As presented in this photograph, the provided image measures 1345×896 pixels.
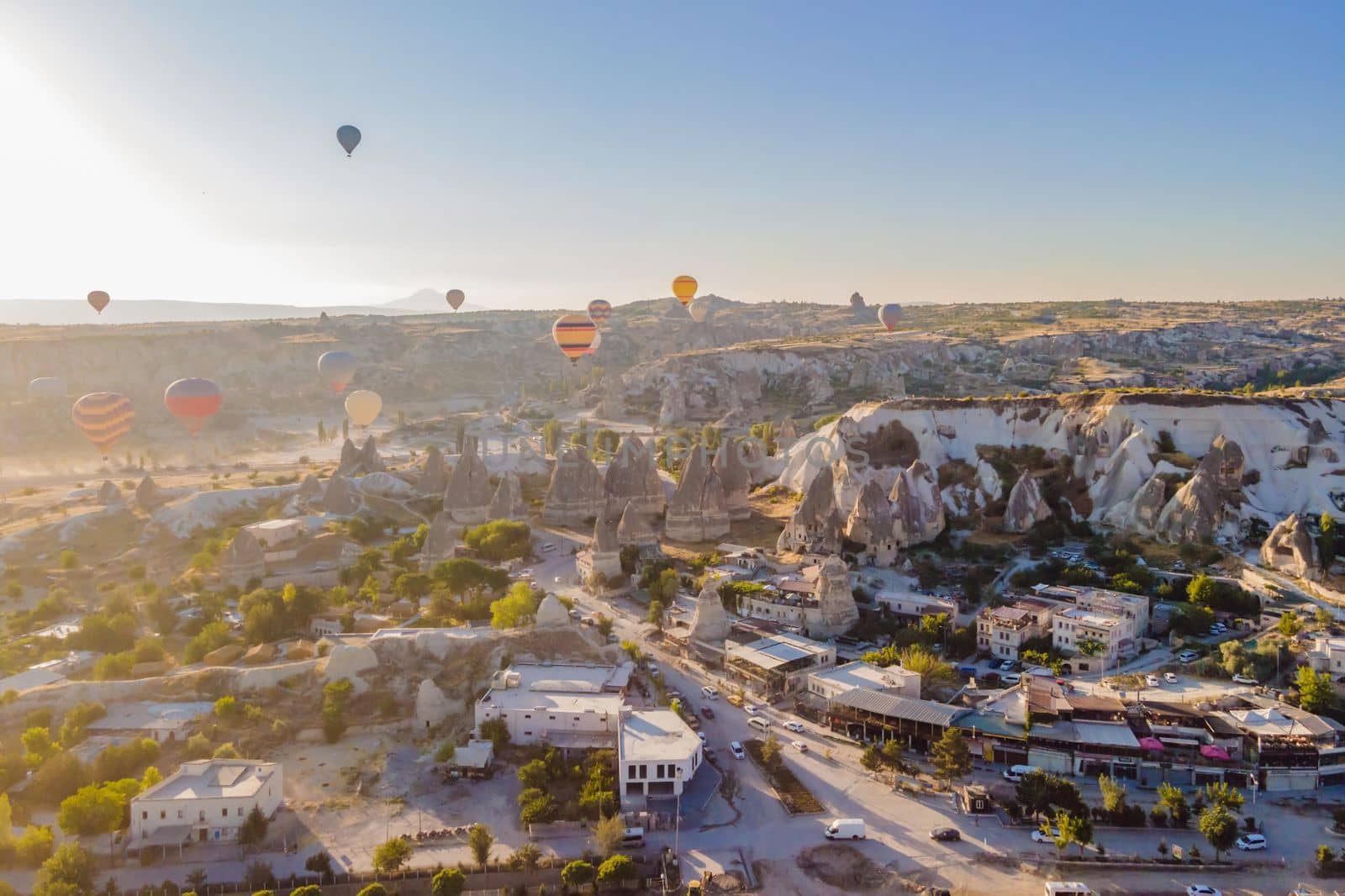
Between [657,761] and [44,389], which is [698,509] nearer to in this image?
[657,761]

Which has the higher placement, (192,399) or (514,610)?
(192,399)

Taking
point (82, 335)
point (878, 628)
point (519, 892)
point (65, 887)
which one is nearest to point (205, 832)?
point (65, 887)

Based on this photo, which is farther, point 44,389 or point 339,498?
point 44,389

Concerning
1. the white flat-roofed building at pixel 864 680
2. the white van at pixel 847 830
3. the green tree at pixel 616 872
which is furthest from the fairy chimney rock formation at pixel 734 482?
the green tree at pixel 616 872

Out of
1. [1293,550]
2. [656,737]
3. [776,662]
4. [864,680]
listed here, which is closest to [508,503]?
[776,662]

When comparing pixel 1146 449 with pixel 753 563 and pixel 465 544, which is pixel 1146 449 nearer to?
pixel 753 563

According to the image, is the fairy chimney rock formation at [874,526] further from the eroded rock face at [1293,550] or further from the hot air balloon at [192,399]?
the hot air balloon at [192,399]

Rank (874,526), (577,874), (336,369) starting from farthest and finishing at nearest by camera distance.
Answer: (336,369) → (874,526) → (577,874)
